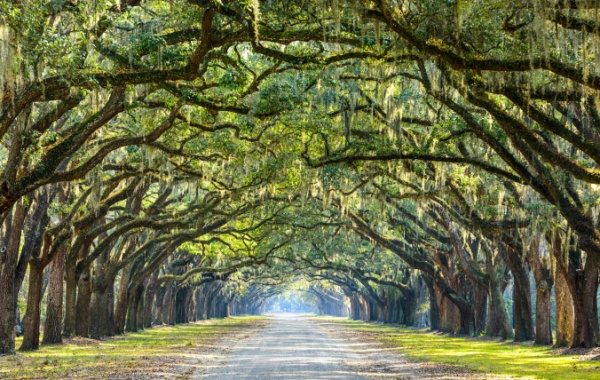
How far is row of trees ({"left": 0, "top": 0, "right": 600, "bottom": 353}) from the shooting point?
36.2 feet

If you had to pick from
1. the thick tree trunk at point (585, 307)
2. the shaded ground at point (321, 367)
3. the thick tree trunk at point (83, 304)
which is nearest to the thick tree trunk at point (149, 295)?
the thick tree trunk at point (83, 304)

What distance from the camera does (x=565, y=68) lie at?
973cm

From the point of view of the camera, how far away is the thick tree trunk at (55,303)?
80.7ft

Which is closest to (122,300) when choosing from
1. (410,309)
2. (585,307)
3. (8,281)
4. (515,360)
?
(8,281)

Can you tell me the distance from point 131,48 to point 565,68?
6.41 meters

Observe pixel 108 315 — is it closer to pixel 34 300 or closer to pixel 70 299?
pixel 70 299

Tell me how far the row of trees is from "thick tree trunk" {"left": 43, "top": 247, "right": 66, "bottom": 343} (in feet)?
0.26

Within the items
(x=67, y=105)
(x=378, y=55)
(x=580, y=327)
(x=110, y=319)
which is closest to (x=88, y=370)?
(x=67, y=105)

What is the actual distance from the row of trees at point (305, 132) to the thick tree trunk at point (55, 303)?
0.26 feet

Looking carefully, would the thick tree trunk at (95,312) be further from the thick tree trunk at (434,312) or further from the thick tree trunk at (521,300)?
the thick tree trunk at (434,312)

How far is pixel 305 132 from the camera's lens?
1950 centimetres

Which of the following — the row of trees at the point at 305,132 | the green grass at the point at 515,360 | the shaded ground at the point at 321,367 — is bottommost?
the green grass at the point at 515,360

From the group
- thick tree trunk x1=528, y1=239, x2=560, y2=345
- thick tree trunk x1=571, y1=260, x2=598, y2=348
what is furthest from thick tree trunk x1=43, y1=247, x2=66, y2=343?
thick tree trunk x1=571, y1=260, x2=598, y2=348

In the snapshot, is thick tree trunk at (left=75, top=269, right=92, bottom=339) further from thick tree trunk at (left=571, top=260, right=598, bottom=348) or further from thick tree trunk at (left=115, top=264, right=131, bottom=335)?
thick tree trunk at (left=571, top=260, right=598, bottom=348)
